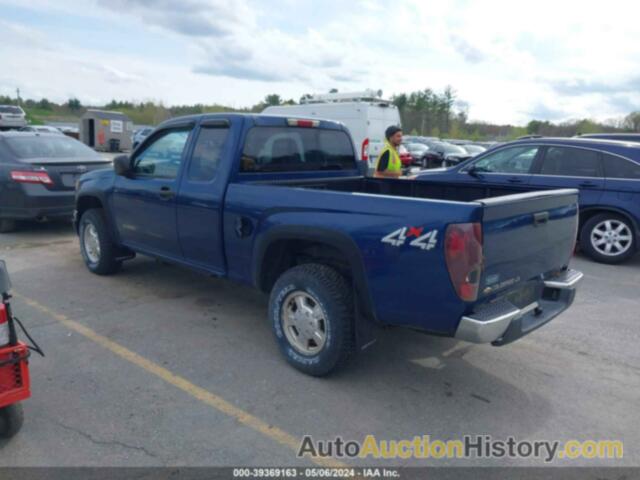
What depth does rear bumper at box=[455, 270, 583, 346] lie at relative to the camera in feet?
9.70

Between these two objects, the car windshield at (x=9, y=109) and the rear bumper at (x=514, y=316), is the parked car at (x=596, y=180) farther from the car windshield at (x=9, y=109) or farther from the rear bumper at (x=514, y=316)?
the car windshield at (x=9, y=109)

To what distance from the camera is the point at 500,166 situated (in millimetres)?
8188

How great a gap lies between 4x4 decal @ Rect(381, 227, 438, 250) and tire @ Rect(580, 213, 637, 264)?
5.44m

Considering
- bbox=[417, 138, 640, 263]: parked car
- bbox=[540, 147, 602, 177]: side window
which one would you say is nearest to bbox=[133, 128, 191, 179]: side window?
bbox=[417, 138, 640, 263]: parked car

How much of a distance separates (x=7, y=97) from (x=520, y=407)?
89.1 metres

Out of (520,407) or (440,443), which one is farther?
(520,407)

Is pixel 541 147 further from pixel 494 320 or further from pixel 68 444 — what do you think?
pixel 68 444

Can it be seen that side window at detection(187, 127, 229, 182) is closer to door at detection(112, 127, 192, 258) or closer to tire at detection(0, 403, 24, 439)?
door at detection(112, 127, 192, 258)

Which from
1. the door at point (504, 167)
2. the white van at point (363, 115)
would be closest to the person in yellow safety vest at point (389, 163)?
the door at point (504, 167)

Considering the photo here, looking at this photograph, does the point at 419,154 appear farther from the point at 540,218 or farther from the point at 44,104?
the point at 44,104

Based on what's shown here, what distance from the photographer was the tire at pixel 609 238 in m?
7.13

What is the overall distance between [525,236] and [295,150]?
2.31m

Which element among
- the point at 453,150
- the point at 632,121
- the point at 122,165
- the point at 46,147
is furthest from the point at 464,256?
the point at 632,121

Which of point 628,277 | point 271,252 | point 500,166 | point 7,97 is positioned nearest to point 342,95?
point 500,166
